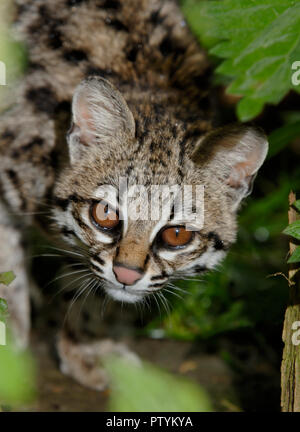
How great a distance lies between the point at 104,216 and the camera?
144 inches

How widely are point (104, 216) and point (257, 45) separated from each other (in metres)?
1.38

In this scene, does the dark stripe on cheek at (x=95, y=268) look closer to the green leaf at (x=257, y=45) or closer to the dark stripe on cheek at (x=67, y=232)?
the dark stripe on cheek at (x=67, y=232)

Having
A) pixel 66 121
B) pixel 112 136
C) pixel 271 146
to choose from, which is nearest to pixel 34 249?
pixel 66 121

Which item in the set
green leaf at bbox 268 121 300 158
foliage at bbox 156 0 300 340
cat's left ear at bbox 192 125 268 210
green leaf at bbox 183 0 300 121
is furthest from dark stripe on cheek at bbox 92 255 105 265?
green leaf at bbox 268 121 300 158

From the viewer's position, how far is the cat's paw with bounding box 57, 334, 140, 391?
5.06 metres

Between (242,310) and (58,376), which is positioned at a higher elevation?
(242,310)

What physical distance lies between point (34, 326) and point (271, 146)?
9.87 feet

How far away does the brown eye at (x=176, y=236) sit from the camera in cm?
361

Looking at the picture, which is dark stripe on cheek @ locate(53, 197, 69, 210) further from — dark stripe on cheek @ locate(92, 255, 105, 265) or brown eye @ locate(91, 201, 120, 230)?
dark stripe on cheek @ locate(92, 255, 105, 265)

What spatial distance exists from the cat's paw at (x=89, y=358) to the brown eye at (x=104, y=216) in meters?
1.84

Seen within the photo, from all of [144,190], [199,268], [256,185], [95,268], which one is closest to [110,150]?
[144,190]

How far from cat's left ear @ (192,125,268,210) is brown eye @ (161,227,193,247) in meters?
0.46

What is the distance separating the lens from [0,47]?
10.1ft
